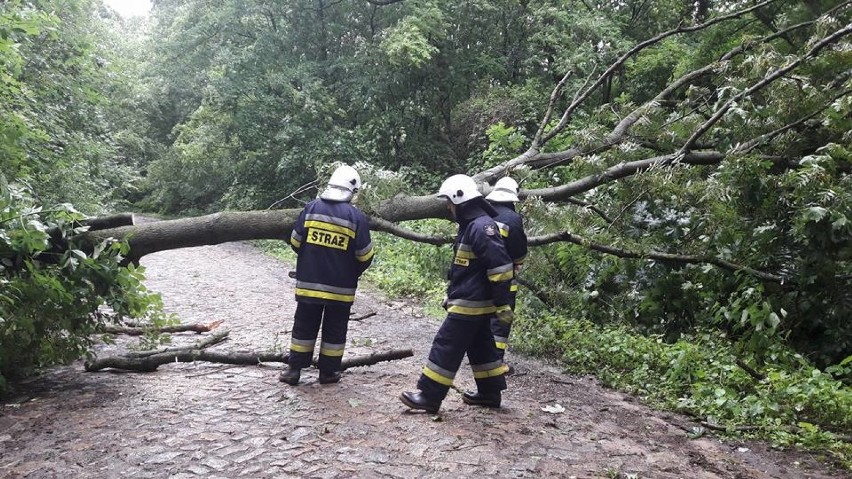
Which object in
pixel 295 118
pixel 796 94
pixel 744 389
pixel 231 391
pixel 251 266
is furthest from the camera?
pixel 295 118

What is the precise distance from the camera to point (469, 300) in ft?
14.4

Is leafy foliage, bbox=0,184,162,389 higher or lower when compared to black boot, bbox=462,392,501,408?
higher

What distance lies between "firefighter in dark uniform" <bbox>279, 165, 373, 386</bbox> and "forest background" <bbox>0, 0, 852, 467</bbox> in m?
1.41

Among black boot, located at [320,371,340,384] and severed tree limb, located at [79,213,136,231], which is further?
severed tree limb, located at [79,213,136,231]

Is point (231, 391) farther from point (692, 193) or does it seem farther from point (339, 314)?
point (692, 193)

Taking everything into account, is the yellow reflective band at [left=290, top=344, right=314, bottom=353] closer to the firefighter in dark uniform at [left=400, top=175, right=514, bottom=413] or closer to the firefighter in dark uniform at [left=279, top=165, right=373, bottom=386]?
the firefighter in dark uniform at [left=279, top=165, right=373, bottom=386]

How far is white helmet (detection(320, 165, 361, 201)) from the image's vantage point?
16.2ft

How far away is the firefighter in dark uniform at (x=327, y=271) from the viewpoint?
4.83 m

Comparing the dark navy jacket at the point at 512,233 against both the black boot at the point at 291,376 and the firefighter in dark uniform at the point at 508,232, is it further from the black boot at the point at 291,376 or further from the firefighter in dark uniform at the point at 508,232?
the black boot at the point at 291,376

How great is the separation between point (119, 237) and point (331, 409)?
2953 mm

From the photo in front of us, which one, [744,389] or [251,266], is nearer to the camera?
[744,389]

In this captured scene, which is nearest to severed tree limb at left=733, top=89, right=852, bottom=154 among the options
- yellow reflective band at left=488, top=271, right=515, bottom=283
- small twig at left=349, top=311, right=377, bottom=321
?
yellow reflective band at left=488, top=271, right=515, bottom=283

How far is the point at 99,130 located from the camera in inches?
554

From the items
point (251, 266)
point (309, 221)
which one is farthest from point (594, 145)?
point (251, 266)
